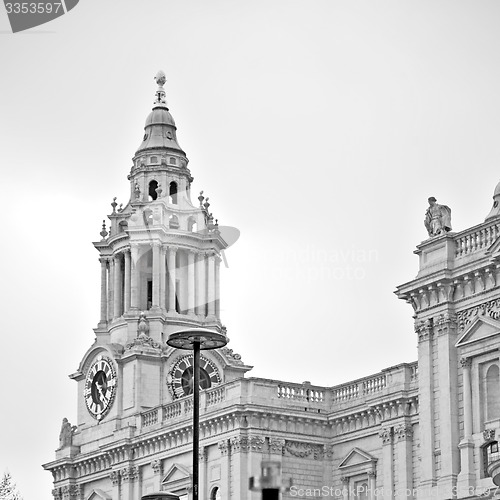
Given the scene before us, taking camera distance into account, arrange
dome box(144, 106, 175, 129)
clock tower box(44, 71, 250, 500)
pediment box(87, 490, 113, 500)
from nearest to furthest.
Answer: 1. pediment box(87, 490, 113, 500)
2. clock tower box(44, 71, 250, 500)
3. dome box(144, 106, 175, 129)

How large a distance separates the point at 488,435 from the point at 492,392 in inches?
57.7

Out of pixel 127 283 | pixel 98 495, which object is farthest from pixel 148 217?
pixel 98 495

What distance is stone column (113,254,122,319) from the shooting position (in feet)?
274

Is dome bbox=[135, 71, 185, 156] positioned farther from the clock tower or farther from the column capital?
the column capital

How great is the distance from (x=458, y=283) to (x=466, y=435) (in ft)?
16.5

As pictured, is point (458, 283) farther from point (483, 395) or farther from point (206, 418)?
point (206, 418)

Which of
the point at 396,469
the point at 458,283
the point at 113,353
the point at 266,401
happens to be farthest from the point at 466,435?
the point at 113,353

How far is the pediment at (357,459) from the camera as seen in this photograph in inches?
2554

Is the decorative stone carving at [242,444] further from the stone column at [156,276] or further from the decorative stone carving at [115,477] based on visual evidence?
the stone column at [156,276]

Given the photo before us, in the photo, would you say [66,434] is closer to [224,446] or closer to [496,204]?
[224,446]

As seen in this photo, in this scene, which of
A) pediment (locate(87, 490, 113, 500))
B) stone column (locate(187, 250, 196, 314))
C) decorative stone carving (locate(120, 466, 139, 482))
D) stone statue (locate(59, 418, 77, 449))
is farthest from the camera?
stone column (locate(187, 250, 196, 314))

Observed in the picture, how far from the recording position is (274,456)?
65.6 m

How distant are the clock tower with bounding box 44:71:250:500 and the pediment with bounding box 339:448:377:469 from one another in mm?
12939

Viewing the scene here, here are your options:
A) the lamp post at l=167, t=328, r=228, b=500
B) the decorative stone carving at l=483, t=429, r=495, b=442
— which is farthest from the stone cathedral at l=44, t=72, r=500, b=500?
the lamp post at l=167, t=328, r=228, b=500
